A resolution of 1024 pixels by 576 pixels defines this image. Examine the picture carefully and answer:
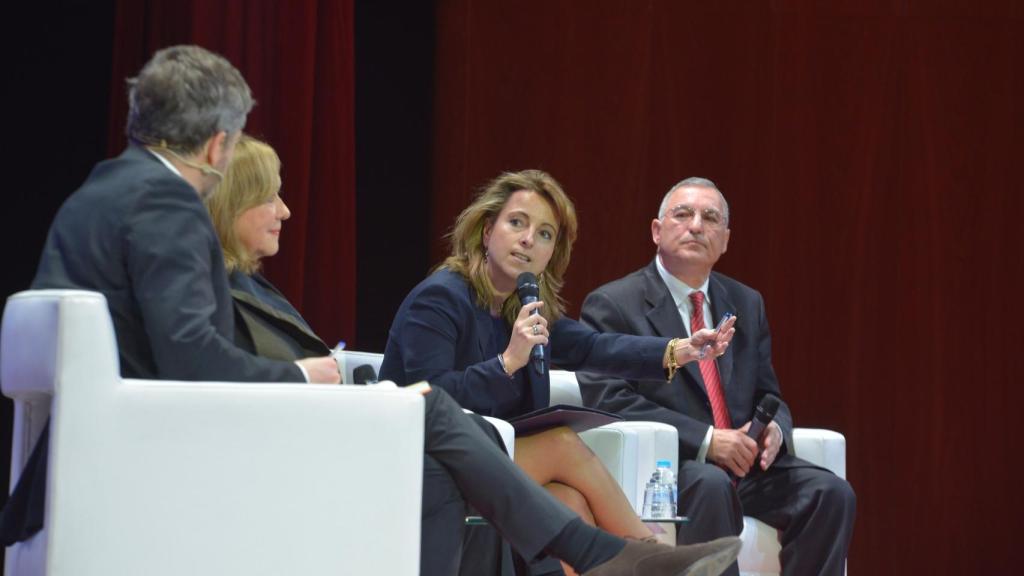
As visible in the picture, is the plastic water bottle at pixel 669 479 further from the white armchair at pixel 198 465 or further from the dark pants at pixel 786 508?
the white armchair at pixel 198 465

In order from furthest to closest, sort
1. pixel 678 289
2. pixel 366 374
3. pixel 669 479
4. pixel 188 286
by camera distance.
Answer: pixel 678 289 < pixel 669 479 < pixel 366 374 < pixel 188 286

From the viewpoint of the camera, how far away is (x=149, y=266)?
6.70 feet

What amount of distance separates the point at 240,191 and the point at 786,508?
1718mm

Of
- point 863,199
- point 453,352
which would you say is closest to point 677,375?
point 453,352

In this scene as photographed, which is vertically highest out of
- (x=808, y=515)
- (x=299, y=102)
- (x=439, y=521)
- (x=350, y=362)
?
(x=299, y=102)

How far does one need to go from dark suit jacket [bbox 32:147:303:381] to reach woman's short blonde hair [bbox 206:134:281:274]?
0.44 m

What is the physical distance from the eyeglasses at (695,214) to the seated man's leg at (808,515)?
0.76 metres

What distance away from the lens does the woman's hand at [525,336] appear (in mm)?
2854

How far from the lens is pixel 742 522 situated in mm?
3326

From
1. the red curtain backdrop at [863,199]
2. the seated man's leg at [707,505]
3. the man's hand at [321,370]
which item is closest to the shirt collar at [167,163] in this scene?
the man's hand at [321,370]

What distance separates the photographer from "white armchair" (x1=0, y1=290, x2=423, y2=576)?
1981 millimetres

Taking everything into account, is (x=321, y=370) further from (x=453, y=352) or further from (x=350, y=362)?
(x=350, y=362)

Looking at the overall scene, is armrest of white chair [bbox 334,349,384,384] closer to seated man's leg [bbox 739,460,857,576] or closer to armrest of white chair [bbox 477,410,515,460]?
armrest of white chair [bbox 477,410,515,460]

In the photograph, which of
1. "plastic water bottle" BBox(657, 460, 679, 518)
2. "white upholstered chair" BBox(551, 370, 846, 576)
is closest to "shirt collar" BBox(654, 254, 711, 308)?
"white upholstered chair" BBox(551, 370, 846, 576)
